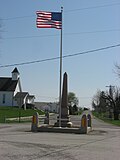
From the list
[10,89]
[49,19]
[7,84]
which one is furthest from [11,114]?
[7,84]

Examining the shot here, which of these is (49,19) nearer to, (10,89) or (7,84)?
(10,89)

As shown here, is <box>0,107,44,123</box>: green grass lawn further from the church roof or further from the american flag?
the church roof

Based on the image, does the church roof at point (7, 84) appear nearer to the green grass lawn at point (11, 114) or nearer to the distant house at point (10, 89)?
the distant house at point (10, 89)

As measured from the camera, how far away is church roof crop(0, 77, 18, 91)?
9561 cm

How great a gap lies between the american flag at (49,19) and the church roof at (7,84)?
229ft

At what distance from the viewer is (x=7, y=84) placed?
9762 centimetres

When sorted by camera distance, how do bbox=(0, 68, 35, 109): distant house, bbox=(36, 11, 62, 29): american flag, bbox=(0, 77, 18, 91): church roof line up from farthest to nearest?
bbox=(0, 77, 18, 91): church roof
bbox=(0, 68, 35, 109): distant house
bbox=(36, 11, 62, 29): american flag

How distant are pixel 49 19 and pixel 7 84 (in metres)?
73.3

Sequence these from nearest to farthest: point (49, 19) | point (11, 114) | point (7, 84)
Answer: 1. point (49, 19)
2. point (11, 114)
3. point (7, 84)

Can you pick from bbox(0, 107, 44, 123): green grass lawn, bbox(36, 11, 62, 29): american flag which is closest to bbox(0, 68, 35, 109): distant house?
bbox(0, 107, 44, 123): green grass lawn

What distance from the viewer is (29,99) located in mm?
111938

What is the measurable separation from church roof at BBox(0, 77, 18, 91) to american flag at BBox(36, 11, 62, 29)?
69777mm

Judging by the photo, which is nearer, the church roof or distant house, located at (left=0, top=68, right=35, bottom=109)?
distant house, located at (left=0, top=68, right=35, bottom=109)

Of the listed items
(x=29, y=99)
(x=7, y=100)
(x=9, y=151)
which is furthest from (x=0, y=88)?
(x=9, y=151)
